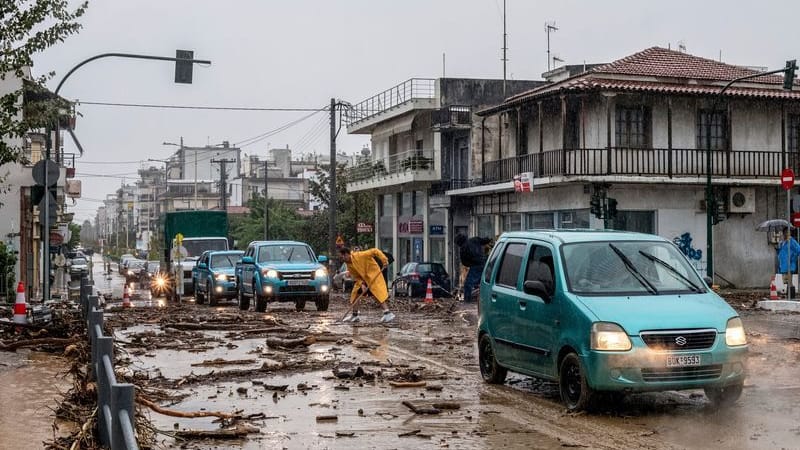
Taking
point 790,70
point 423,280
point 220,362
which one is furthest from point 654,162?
point 220,362

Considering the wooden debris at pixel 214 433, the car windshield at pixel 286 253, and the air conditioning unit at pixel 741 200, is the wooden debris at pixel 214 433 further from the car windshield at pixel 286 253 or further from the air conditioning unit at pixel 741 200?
the air conditioning unit at pixel 741 200

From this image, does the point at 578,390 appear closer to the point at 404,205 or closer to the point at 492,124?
the point at 492,124

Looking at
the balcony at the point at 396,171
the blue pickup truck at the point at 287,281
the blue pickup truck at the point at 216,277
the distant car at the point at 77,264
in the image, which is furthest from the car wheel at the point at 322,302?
the distant car at the point at 77,264

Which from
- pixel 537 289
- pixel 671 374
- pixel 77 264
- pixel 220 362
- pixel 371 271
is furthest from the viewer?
pixel 77 264

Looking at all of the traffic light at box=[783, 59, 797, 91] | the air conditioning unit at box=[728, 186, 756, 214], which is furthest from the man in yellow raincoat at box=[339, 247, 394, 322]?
the air conditioning unit at box=[728, 186, 756, 214]

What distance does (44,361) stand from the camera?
15.3 metres

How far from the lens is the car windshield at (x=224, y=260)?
34562mm

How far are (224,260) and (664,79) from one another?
18454mm

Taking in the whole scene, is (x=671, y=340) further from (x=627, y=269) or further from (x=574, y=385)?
(x=627, y=269)

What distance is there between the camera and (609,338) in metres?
9.69

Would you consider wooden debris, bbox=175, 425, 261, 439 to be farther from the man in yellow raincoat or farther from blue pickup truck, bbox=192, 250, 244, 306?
blue pickup truck, bbox=192, 250, 244, 306

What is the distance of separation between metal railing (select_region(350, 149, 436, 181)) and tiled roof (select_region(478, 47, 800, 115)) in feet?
27.2

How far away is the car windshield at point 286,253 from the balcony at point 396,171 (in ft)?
79.4

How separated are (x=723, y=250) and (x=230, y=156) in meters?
123
